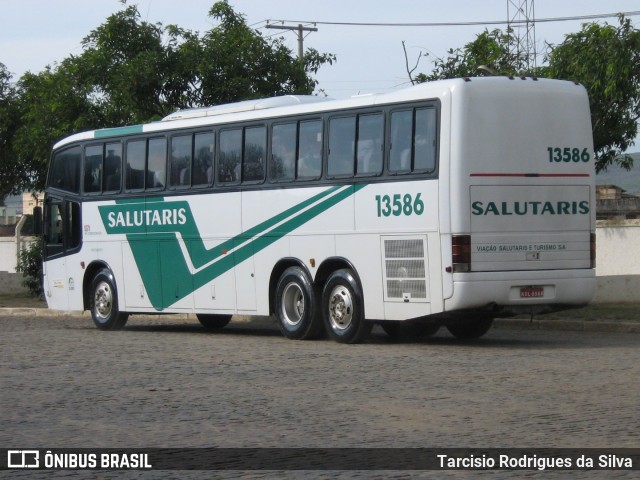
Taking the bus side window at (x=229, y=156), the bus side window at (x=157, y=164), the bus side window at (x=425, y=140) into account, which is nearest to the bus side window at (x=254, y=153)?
the bus side window at (x=229, y=156)

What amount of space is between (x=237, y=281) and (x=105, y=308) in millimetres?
3782

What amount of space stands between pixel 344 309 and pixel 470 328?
2224 millimetres

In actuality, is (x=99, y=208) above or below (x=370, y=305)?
above

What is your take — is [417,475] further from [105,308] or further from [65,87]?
[65,87]

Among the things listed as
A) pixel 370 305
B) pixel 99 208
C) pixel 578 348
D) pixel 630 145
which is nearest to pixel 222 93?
pixel 99 208

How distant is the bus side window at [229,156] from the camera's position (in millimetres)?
20281

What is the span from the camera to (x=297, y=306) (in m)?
19.2

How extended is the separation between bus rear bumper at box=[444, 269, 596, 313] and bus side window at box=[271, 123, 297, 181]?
12.4 ft

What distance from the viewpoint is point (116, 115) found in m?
29.1

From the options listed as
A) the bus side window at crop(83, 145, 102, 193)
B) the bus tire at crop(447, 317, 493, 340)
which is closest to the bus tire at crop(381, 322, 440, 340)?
the bus tire at crop(447, 317, 493, 340)

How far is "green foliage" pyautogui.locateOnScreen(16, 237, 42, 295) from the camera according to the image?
34.0 meters

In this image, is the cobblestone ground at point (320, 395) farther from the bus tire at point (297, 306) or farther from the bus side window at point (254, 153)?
the bus side window at point (254, 153)

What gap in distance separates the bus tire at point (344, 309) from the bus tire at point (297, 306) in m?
0.26

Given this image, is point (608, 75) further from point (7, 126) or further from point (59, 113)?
point (7, 126)
